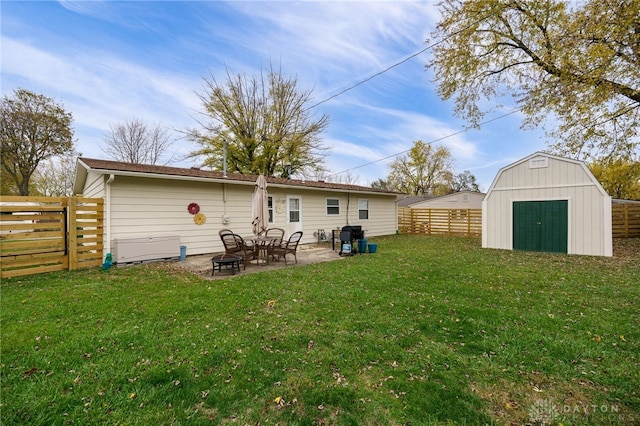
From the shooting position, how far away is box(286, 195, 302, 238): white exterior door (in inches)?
469

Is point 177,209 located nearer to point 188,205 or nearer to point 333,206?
point 188,205

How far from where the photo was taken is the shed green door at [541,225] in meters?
9.45

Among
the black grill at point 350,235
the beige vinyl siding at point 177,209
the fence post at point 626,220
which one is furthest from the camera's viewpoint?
the fence post at point 626,220

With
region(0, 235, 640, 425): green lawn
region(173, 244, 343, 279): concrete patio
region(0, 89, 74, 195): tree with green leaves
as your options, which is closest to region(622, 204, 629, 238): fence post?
region(0, 235, 640, 425): green lawn

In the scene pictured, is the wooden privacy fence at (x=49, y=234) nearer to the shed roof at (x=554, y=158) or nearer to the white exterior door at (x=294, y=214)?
the white exterior door at (x=294, y=214)

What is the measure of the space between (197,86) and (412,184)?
27.8m

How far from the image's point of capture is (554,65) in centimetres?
1020

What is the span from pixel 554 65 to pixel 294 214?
11.5 m

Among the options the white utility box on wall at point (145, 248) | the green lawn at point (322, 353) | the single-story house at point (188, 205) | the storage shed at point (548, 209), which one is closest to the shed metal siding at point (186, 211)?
the single-story house at point (188, 205)

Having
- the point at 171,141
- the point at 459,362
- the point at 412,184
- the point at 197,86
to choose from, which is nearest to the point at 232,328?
the point at 459,362

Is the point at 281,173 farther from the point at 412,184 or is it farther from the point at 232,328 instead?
the point at 412,184

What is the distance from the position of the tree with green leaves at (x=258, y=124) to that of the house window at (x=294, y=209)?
24.6ft

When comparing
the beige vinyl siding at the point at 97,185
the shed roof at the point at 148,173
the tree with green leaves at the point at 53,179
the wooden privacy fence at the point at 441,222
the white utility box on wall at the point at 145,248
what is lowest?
the white utility box on wall at the point at 145,248

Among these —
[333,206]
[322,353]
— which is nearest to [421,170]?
[333,206]
